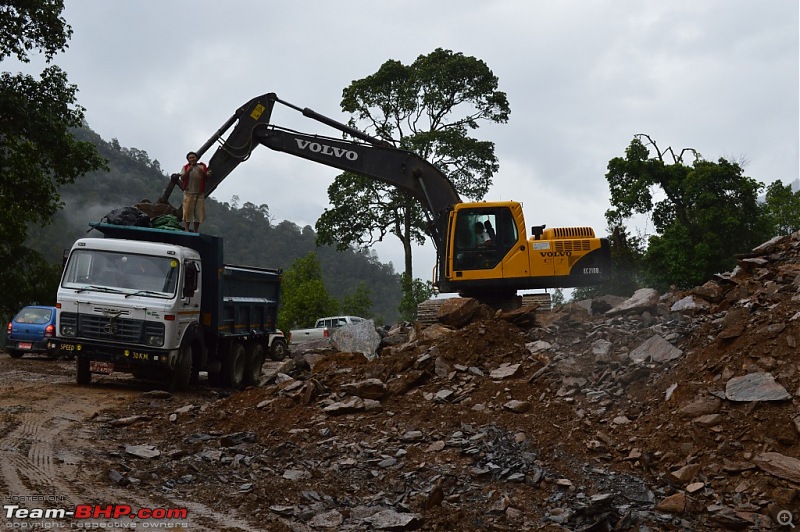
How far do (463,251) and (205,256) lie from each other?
4.87m

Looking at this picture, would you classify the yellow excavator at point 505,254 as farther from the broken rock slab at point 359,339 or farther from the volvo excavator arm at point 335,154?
the broken rock slab at point 359,339

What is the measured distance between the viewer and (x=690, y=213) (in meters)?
32.5

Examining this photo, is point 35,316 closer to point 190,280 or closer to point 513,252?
point 190,280

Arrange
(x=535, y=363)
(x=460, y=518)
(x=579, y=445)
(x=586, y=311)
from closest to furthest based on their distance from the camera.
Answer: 1. (x=460, y=518)
2. (x=579, y=445)
3. (x=535, y=363)
4. (x=586, y=311)

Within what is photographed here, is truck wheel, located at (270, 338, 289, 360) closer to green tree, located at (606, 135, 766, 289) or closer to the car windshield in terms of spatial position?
the car windshield

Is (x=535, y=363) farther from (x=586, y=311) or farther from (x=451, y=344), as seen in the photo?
(x=586, y=311)

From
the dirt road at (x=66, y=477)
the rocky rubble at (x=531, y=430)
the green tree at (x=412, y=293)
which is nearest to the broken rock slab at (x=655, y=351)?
the rocky rubble at (x=531, y=430)

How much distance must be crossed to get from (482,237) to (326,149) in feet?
14.4

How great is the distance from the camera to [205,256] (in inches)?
572

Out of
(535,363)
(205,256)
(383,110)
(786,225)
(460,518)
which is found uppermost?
(383,110)

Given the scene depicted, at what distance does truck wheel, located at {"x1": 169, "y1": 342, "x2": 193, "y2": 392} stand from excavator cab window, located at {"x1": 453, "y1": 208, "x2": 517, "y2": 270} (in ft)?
17.0

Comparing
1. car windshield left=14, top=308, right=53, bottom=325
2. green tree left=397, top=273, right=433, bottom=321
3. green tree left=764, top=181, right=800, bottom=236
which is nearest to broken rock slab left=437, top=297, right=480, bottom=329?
car windshield left=14, top=308, right=53, bottom=325

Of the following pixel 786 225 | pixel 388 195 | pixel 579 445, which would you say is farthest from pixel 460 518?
pixel 786 225

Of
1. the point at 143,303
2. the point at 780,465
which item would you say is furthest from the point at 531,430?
the point at 143,303
